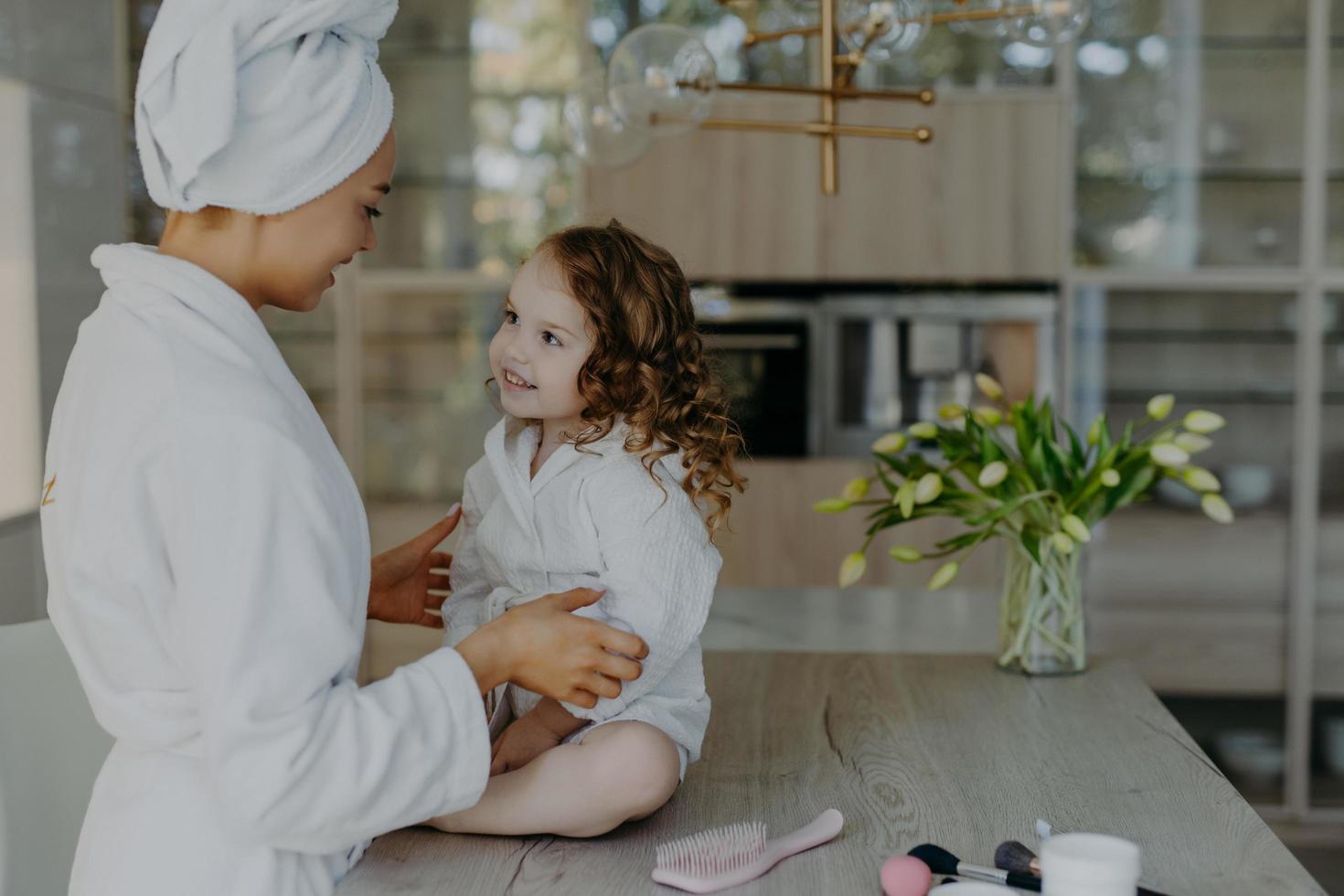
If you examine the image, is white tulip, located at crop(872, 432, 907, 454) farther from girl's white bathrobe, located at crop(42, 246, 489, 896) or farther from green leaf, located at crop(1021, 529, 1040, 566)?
girl's white bathrobe, located at crop(42, 246, 489, 896)

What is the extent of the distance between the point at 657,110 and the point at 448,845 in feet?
3.77

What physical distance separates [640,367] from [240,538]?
56cm

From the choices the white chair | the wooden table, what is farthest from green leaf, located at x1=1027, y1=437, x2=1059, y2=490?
the white chair

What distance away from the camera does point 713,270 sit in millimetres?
3576

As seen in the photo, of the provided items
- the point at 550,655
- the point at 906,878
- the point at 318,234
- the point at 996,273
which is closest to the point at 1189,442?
the point at 906,878

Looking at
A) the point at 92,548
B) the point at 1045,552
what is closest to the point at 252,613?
the point at 92,548

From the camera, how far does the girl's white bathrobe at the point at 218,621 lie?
2.88ft

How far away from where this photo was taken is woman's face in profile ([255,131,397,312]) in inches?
38.8

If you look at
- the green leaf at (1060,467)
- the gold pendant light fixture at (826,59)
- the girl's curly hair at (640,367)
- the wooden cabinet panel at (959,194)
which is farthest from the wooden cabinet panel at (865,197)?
the girl's curly hair at (640,367)

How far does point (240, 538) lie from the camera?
2.88ft

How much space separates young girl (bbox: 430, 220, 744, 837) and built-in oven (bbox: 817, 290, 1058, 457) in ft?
7.36

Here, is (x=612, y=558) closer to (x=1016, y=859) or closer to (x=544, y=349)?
(x=544, y=349)

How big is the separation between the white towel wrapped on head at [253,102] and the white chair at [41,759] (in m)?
0.59

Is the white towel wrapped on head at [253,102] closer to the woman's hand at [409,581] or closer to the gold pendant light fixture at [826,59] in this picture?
the woman's hand at [409,581]
